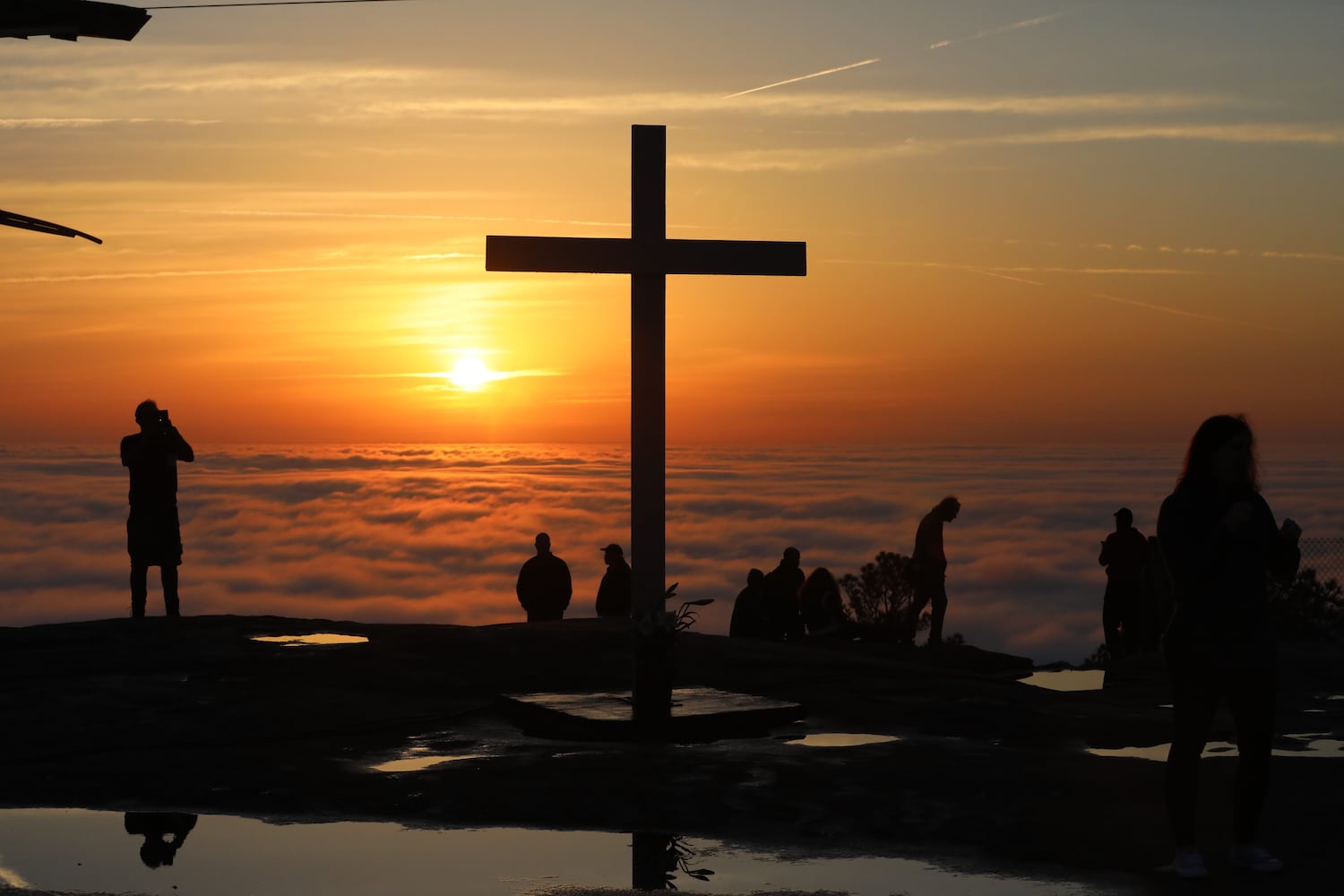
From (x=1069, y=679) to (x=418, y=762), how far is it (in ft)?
26.7

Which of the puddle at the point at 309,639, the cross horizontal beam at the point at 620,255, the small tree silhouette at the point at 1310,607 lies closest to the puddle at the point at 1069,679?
the cross horizontal beam at the point at 620,255

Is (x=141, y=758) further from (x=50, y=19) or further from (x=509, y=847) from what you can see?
(x=50, y=19)

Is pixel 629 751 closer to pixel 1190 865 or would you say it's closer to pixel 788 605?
pixel 1190 865

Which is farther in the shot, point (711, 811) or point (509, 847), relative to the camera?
point (711, 811)

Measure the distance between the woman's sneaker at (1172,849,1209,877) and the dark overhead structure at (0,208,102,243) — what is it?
10205mm

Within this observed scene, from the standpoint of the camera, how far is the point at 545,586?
750 inches

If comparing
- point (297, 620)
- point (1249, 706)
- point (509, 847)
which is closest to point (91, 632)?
point (297, 620)

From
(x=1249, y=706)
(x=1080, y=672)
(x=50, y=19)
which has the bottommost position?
(x=1080, y=672)

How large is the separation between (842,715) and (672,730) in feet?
4.99

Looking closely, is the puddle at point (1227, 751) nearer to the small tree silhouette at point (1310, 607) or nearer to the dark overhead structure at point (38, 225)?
the dark overhead structure at point (38, 225)

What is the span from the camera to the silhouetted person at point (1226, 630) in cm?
679

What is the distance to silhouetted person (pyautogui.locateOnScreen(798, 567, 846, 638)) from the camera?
18344mm

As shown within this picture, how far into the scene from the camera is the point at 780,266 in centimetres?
1205

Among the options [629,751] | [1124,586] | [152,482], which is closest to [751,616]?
[1124,586]
